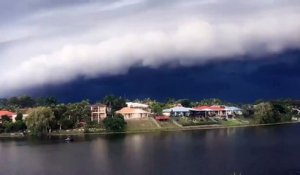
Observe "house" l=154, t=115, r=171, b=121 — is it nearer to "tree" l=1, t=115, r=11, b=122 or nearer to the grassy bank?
the grassy bank

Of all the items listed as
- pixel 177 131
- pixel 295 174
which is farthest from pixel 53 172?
pixel 177 131

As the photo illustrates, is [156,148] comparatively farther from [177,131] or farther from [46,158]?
[177,131]

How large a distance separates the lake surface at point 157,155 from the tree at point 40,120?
16.0 metres

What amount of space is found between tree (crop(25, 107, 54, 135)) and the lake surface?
1601 centimetres

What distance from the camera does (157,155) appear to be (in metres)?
82.6

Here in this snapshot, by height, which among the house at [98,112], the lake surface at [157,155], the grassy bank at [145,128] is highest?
the house at [98,112]

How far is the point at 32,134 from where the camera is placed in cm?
13450

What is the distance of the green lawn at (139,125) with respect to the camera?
138550mm

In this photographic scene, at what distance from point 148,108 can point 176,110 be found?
1336 centimetres

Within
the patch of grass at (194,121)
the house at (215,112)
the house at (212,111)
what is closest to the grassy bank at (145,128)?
the patch of grass at (194,121)

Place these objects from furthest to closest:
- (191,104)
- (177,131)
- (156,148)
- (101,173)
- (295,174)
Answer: (191,104) → (177,131) → (156,148) → (101,173) → (295,174)

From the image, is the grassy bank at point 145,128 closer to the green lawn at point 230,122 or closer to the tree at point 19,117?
the green lawn at point 230,122

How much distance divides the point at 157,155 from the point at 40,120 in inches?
2280

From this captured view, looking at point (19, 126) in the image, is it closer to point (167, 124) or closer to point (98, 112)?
point (98, 112)
